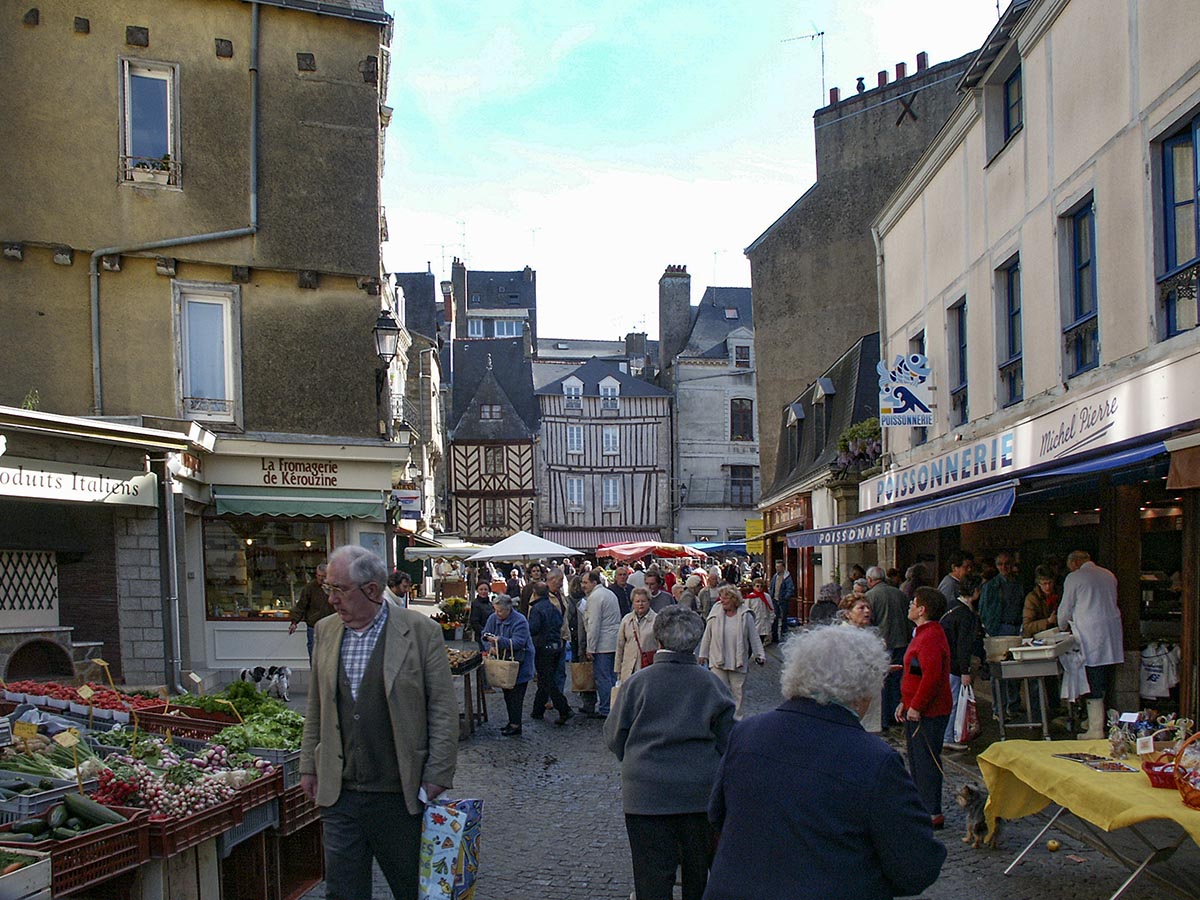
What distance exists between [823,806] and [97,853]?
3040 mm

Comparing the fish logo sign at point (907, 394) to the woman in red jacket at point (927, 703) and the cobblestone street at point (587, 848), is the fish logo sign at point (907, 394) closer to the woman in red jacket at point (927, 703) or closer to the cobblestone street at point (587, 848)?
the cobblestone street at point (587, 848)

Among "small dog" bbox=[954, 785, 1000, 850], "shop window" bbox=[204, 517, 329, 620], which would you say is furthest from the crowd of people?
"shop window" bbox=[204, 517, 329, 620]

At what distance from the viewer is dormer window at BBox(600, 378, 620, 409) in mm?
47531

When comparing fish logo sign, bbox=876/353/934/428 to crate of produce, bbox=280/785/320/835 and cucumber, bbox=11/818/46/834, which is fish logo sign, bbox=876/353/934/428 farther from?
cucumber, bbox=11/818/46/834

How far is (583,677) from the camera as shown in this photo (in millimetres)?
12172

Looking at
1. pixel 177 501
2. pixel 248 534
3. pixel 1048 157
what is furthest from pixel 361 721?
pixel 248 534

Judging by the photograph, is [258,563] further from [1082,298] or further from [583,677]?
[1082,298]

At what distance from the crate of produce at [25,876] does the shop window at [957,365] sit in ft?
38.7

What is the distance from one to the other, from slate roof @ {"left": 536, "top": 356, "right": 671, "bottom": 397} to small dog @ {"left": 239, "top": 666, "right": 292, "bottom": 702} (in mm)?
35086

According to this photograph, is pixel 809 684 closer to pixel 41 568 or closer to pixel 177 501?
pixel 41 568

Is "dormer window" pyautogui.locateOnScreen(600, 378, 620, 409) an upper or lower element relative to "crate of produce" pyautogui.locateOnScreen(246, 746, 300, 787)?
upper

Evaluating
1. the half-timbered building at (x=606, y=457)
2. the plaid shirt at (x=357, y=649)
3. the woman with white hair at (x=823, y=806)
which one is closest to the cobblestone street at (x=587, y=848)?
the plaid shirt at (x=357, y=649)

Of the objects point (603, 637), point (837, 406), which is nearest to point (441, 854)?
point (603, 637)

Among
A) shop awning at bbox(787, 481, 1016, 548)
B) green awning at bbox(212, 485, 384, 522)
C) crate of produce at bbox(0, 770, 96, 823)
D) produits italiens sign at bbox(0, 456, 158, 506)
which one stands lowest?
crate of produce at bbox(0, 770, 96, 823)
